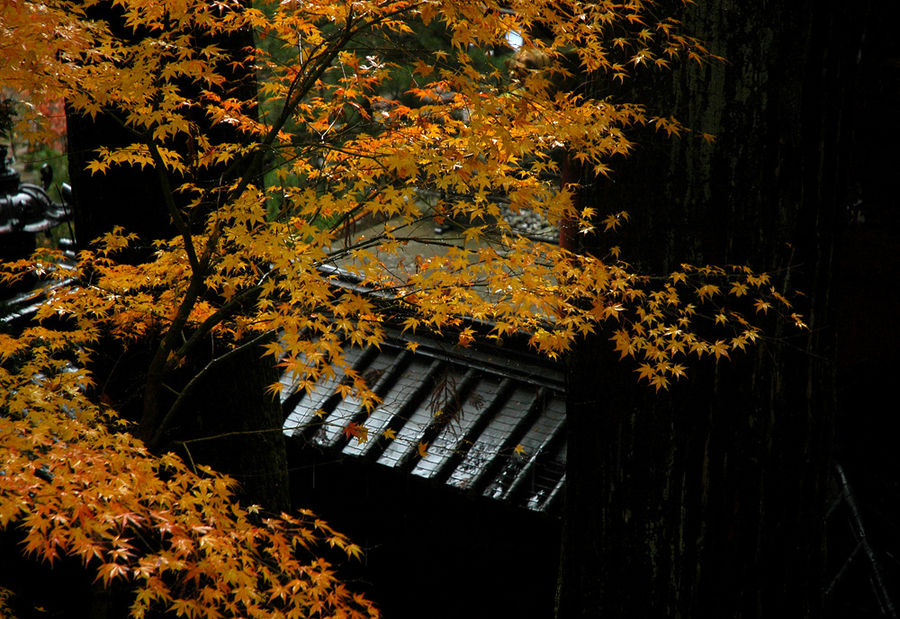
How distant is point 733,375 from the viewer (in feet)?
13.2

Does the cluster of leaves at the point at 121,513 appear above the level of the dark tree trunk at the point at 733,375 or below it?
below

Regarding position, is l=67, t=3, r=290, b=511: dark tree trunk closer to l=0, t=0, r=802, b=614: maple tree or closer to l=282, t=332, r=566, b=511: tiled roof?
l=282, t=332, r=566, b=511: tiled roof

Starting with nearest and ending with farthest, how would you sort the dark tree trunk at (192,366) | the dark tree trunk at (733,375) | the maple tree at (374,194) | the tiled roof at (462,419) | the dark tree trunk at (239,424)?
the maple tree at (374,194)
the dark tree trunk at (733,375)
the dark tree trunk at (192,366)
the dark tree trunk at (239,424)
the tiled roof at (462,419)

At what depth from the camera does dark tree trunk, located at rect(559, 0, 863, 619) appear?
3.83 m

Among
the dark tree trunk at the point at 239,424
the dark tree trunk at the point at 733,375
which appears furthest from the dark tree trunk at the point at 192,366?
the dark tree trunk at the point at 733,375

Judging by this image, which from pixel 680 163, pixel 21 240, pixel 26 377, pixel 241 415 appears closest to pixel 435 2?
pixel 680 163

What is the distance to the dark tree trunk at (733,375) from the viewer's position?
12.6 ft

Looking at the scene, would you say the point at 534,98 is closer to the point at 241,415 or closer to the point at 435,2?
the point at 435,2

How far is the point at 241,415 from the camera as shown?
5.34 m

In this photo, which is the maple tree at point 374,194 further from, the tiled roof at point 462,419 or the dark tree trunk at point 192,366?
the tiled roof at point 462,419

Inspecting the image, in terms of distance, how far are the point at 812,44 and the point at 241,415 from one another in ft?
13.8

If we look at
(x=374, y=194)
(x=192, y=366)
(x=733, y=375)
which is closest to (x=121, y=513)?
(x=374, y=194)

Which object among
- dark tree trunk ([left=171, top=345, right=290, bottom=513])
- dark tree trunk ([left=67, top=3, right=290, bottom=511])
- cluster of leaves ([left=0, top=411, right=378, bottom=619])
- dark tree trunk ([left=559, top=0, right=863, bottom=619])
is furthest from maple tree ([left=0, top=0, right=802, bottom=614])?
dark tree trunk ([left=171, top=345, right=290, bottom=513])

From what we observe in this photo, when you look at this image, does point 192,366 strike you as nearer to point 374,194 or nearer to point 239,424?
point 239,424
